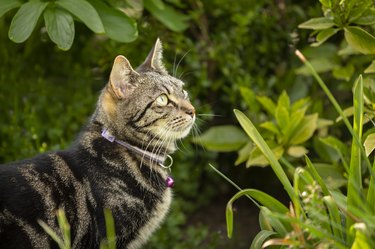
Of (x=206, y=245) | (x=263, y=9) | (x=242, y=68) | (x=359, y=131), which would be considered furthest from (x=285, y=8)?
(x=359, y=131)

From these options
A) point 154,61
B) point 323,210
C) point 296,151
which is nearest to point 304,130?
point 296,151

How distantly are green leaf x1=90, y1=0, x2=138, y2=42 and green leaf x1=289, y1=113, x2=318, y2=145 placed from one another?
3.13 feet

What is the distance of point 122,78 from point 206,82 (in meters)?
1.31

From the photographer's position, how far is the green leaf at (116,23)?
2971 millimetres

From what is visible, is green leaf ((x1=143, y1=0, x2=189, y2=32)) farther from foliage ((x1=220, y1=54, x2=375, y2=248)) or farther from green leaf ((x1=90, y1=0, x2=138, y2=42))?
foliage ((x1=220, y1=54, x2=375, y2=248))

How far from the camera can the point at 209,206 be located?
433 centimetres

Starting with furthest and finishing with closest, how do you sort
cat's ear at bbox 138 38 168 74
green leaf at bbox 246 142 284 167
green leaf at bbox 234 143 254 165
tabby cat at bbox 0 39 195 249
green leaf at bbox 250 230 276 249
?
green leaf at bbox 234 143 254 165
green leaf at bbox 246 142 284 167
cat's ear at bbox 138 38 168 74
tabby cat at bbox 0 39 195 249
green leaf at bbox 250 230 276 249

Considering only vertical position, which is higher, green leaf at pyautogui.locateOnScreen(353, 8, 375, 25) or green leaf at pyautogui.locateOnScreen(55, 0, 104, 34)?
green leaf at pyautogui.locateOnScreen(353, 8, 375, 25)

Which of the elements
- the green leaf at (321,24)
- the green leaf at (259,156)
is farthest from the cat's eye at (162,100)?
the green leaf at (321,24)

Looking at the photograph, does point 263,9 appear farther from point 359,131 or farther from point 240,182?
point 359,131

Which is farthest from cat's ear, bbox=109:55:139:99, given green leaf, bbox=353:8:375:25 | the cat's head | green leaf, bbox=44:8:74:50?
green leaf, bbox=353:8:375:25

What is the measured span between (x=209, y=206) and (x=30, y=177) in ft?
6.50

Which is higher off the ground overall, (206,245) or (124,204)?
(124,204)

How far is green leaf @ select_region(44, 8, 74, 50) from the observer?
9.04 feet
